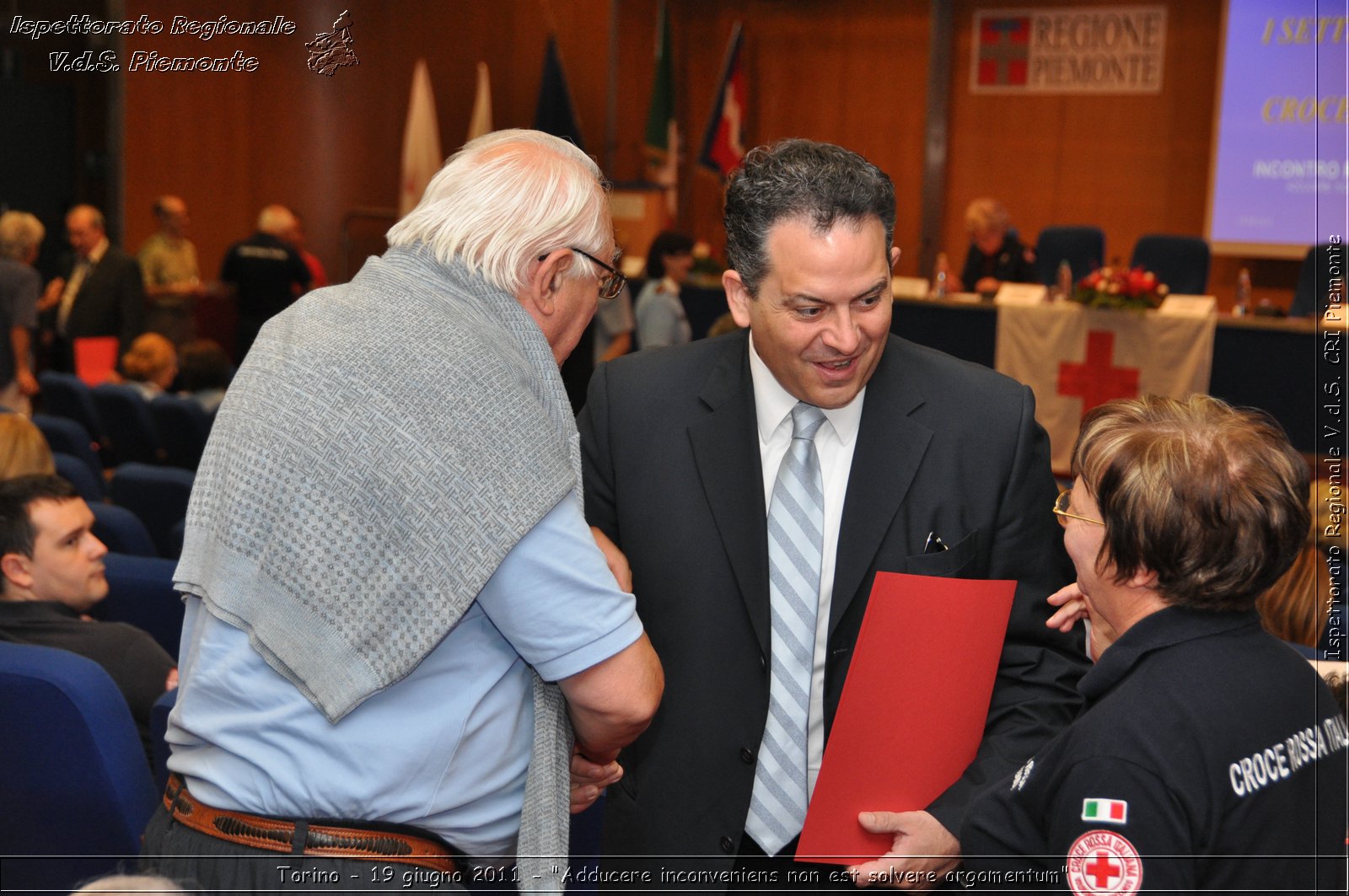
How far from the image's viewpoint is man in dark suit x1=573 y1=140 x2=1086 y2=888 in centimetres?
156

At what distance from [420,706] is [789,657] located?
532 mm

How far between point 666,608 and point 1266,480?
0.78 m

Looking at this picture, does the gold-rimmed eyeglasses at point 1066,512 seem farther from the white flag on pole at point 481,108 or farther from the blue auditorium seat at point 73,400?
the white flag on pole at point 481,108

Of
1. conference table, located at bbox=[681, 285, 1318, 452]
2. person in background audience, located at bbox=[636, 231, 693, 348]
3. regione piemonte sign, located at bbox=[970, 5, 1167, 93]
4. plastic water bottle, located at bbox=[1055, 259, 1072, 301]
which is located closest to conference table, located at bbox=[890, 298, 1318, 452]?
conference table, located at bbox=[681, 285, 1318, 452]

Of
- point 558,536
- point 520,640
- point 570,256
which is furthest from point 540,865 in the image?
point 570,256

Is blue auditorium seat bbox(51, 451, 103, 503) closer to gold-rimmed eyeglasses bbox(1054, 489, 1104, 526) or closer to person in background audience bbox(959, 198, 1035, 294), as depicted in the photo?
gold-rimmed eyeglasses bbox(1054, 489, 1104, 526)

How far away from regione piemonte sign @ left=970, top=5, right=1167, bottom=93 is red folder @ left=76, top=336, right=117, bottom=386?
7.19m

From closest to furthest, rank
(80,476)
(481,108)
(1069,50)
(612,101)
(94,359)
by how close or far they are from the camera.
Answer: (80,476), (94,359), (1069,50), (481,108), (612,101)

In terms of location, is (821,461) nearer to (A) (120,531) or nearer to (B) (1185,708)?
(B) (1185,708)

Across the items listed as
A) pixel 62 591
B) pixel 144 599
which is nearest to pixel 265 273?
pixel 144 599

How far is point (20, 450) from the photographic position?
131 inches

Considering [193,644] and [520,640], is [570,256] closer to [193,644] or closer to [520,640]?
[520,640]

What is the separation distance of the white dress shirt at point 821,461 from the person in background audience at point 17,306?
5.17 meters

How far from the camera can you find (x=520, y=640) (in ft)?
4.17
